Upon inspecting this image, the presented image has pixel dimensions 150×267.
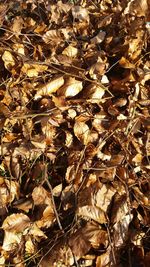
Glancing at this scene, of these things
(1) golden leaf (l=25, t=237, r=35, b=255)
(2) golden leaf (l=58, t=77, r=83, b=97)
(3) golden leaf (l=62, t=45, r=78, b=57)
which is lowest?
(1) golden leaf (l=25, t=237, r=35, b=255)

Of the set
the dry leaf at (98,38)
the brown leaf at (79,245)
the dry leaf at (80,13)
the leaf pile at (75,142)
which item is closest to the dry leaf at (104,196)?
the leaf pile at (75,142)

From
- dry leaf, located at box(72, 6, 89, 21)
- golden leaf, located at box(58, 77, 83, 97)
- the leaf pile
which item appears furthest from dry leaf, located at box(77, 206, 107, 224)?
dry leaf, located at box(72, 6, 89, 21)

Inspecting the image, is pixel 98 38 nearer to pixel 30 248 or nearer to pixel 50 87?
pixel 50 87

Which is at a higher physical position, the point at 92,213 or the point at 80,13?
the point at 80,13

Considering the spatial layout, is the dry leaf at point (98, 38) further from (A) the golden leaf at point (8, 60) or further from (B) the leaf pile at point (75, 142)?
(A) the golden leaf at point (8, 60)

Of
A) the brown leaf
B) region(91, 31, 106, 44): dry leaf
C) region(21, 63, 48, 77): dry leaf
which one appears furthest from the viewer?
region(91, 31, 106, 44): dry leaf

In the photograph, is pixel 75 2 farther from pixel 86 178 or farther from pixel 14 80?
pixel 86 178

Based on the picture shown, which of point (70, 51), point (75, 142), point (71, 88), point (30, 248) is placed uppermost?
point (70, 51)

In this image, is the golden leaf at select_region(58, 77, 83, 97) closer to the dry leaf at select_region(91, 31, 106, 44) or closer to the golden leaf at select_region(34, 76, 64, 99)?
the golden leaf at select_region(34, 76, 64, 99)

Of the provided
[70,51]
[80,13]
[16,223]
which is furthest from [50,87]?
[16,223]
